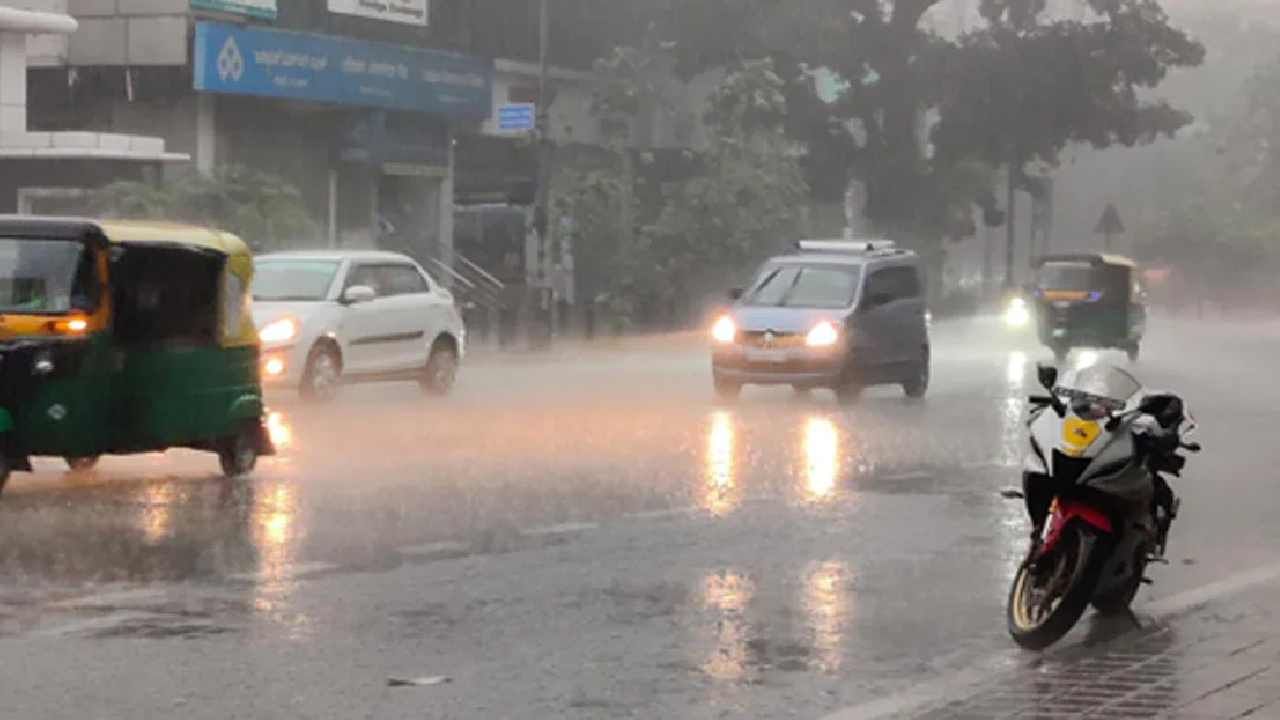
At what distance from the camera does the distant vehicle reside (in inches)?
1213

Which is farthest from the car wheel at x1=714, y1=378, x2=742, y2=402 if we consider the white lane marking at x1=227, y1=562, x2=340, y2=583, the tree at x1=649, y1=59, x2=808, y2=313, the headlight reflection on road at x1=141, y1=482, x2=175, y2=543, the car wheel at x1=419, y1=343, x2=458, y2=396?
the tree at x1=649, y1=59, x2=808, y2=313

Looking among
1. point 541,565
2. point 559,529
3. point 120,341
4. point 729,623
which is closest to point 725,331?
point 120,341

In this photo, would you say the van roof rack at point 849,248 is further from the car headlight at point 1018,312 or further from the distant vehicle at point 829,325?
the car headlight at point 1018,312

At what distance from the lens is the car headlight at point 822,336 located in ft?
101

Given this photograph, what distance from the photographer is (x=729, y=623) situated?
38.6 feet

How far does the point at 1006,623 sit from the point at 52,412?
762cm

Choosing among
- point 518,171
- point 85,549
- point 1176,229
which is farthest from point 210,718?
point 1176,229

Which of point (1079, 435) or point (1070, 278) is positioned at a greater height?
point (1079, 435)

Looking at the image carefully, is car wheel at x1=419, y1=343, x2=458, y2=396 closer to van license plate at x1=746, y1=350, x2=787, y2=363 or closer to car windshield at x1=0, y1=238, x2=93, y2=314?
van license plate at x1=746, y1=350, x2=787, y2=363

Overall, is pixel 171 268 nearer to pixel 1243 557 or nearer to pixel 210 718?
pixel 1243 557

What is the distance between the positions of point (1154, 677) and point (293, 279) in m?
21.2

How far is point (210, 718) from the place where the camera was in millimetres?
9086

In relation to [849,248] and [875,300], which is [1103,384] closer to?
[875,300]

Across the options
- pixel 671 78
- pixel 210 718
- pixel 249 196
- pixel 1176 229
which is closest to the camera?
pixel 210 718
